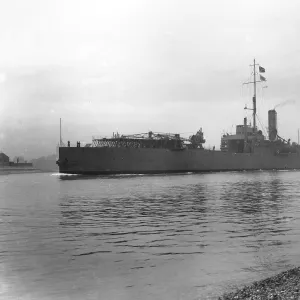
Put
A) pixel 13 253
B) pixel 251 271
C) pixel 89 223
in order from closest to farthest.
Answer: pixel 251 271
pixel 13 253
pixel 89 223

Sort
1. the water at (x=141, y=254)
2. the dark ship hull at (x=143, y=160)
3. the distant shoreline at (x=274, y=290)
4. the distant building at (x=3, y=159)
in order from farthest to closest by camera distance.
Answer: the distant building at (x=3, y=159)
the dark ship hull at (x=143, y=160)
the water at (x=141, y=254)
the distant shoreline at (x=274, y=290)

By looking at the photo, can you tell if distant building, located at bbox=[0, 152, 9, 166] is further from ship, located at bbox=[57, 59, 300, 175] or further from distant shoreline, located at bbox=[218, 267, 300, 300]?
distant shoreline, located at bbox=[218, 267, 300, 300]

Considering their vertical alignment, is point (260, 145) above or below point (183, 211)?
above

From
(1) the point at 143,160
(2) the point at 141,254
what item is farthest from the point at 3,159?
(2) the point at 141,254

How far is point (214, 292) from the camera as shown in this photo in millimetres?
7730

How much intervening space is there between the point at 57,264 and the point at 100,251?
1799mm

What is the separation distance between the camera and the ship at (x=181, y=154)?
74.9m

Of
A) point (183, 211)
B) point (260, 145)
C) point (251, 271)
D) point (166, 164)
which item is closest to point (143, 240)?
point (251, 271)

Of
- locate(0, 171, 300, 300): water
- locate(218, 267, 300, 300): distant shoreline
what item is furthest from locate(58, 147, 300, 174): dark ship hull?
locate(218, 267, 300, 300): distant shoreline

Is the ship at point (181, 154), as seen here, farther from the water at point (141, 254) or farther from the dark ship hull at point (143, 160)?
the water at point (141, 254)

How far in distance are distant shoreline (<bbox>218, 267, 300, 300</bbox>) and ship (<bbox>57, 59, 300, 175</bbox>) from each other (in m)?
67.3

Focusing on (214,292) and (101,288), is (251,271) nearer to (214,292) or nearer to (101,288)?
(214,292)

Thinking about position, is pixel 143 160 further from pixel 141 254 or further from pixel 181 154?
pixel 141 254

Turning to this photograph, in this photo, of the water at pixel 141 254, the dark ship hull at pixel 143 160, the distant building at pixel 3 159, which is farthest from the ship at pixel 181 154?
the distant building at pixel 3 159
